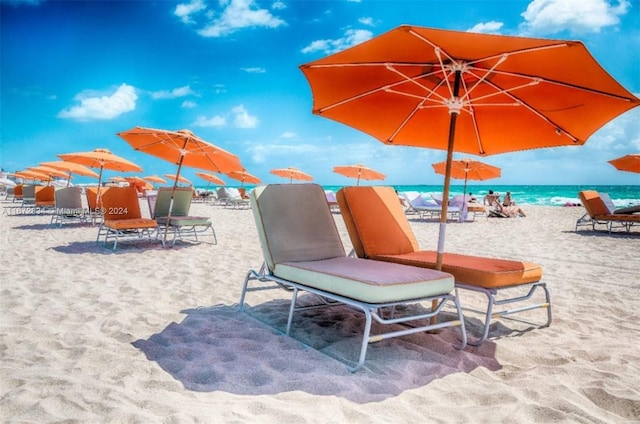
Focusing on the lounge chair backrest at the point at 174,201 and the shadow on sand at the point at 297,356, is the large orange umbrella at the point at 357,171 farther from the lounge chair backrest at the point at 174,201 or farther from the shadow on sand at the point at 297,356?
the shadow on sand at the point at 297,356

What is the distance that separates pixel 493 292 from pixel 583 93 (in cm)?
169

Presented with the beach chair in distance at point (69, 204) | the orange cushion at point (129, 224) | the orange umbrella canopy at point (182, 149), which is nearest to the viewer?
the orange cushion at point (129, 224)

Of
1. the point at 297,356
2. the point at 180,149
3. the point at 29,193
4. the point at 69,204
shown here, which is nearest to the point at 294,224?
the point at 297,356

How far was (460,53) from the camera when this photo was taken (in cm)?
299

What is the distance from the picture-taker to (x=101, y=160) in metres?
10.6

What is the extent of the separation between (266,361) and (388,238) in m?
1.90

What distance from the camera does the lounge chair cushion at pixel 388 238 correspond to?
11.4ft

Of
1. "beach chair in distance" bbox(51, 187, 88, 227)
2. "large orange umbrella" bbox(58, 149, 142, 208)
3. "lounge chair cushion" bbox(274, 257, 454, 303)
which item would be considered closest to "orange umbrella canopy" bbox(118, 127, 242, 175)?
"large orange umbrella" bbox(58, 149, 142, 208)

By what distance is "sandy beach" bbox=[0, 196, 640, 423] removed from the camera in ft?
7.28

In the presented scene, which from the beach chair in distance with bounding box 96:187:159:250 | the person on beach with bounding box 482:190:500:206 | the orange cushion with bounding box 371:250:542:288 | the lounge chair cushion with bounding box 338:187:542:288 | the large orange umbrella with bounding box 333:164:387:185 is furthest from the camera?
the person on beach with bounding box 482:190:500:206

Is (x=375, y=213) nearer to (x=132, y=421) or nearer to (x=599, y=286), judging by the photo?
(x=132, y=421)

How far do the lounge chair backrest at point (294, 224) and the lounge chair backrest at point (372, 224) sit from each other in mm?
194

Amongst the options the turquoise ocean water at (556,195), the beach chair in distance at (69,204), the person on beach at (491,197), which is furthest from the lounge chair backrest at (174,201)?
the turquoise ocean water at (556,195)

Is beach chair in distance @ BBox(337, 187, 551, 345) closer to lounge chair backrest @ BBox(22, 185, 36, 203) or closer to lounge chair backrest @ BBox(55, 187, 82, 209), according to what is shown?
lounge chair backrest @ BBox(55, 187, 82, 209)
